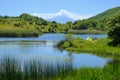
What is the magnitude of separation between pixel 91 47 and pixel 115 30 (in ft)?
16.3

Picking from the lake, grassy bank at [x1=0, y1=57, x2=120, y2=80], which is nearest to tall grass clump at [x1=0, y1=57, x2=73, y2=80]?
grassy bank at [x1=0, y1=57, x2=120, y2=80]

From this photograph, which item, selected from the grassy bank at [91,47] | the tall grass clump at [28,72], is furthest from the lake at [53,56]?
the tall grass clump at [28,72]

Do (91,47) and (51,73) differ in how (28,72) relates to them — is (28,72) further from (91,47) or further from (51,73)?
(91,47)

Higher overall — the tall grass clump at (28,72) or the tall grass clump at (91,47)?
the tall grass clump at (28,72)

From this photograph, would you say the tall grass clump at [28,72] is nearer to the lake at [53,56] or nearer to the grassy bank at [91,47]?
the lake at [53,56]

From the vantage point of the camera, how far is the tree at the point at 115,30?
49241 mm

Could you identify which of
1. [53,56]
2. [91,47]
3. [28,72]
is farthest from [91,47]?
[28,72]

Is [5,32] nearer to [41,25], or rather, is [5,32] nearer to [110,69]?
[41,25]

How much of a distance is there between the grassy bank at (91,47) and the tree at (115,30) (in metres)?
1.28

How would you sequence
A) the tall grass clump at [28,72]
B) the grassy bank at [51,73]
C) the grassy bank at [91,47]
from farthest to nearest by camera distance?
the grassy bank at [91,47] → the tall grass clump at [28,72] → the grassy bank at [51,73]

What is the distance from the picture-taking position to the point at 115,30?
49.5 m

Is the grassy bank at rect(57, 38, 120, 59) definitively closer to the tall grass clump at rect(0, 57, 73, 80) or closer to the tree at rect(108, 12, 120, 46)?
the tree at rect(108, 12, 120, 46)

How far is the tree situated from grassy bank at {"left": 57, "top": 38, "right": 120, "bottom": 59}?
1.28 metres

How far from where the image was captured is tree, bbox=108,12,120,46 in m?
49.2
